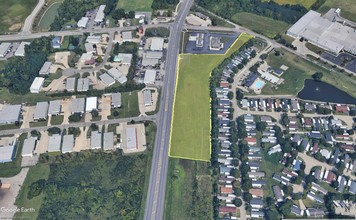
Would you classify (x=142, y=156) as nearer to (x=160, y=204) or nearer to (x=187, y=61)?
(x=160, y=204)

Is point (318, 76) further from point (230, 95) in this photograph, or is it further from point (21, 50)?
point (21, 50)

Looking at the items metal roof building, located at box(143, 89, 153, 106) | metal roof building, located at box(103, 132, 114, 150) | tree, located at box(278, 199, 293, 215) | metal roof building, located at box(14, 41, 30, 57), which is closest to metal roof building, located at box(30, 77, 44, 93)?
metal roof building, located at box(14, 41, 30, 57)

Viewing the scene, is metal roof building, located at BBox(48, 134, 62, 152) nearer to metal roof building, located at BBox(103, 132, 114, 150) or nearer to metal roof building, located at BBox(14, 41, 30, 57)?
metal roof building, located at BBox(103, 132, 114, 150)

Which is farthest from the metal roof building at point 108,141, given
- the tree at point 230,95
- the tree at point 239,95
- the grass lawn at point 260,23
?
the grass lawn at point 260,23

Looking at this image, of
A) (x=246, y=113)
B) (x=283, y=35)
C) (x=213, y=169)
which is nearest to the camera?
(x=213, y=169)

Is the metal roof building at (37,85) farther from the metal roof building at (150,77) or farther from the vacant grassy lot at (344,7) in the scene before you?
the vacant grassy lot at (344,7)

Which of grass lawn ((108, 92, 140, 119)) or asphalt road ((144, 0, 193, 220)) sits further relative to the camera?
grass lawn ((108, 92, 140, 119))

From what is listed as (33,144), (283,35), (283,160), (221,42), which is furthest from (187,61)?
(33,144)
